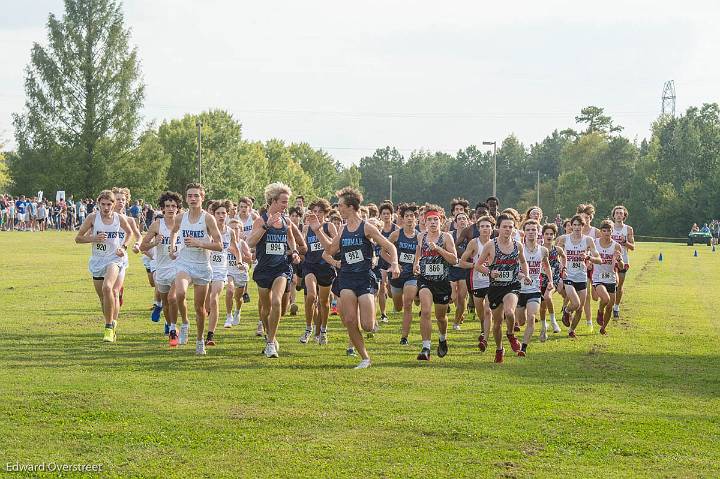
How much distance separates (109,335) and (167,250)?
→ 1667 mm

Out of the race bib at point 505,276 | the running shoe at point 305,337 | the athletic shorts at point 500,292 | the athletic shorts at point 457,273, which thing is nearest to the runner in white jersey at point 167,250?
the running shoe at point 305,337

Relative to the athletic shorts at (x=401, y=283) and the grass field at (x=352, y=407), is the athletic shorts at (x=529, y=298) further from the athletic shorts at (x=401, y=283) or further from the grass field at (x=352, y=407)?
the athletic shorts at (x=401, y=283)

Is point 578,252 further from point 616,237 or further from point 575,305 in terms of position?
point 616,237

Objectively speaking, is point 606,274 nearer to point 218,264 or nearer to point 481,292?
point 481,292

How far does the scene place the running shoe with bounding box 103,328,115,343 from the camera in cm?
1358

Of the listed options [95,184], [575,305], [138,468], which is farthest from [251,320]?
[95,184]

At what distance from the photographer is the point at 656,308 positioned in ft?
71.1

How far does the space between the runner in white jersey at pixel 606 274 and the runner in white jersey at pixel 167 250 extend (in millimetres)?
7053

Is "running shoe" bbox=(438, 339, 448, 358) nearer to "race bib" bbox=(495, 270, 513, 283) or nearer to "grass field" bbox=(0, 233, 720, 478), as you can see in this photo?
"grass field" bbox=(0, 233, 720, 478)

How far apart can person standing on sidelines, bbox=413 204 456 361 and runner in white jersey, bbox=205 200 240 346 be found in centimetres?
273

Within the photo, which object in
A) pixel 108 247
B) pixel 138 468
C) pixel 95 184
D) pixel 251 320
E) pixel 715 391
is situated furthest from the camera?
pixel 95 184

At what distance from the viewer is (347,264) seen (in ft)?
38.1


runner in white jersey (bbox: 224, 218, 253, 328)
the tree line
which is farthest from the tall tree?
runner in white jersey (bbox: 224, 218, 253, 328)

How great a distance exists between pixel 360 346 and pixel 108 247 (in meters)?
4.22
